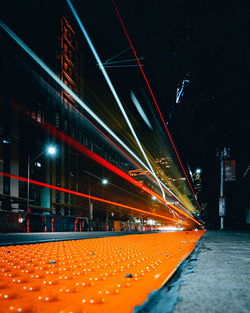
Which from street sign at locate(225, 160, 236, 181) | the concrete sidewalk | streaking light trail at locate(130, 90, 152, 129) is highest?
streaking light trail at locate(130, 90, 152, 129)

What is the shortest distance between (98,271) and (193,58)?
6.44 m

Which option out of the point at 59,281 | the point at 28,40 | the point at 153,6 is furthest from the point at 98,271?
the point at 28,40

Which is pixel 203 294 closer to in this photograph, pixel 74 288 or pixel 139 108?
pixel 74 288

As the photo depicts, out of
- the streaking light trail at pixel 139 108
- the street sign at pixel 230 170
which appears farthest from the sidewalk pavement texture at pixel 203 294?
the street sign at pixel 230 170

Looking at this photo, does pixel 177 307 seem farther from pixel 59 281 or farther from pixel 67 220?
pixel 67 220

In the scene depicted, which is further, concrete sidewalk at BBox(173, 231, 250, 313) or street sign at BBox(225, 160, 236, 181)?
street sign at BBox(225, 160, 236, 181)

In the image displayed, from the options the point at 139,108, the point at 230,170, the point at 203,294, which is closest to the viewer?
the point at 203,294

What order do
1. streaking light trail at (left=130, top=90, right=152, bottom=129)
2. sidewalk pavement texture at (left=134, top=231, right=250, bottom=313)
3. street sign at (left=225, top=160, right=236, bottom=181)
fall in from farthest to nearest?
street sign at (left=225, top=160, right=236, bottom=181)
streaking light trail at (left=130, top=90, right=152, bottom=129)
sidewalk pavement texture at (left=134, top=231, right=250, bottom=313)

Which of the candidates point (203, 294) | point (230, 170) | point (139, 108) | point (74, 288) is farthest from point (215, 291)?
point (139, 108)

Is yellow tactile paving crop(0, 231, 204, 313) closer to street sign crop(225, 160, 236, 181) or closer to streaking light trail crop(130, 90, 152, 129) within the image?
streaking light trail crop(130, 90, 152, 129)

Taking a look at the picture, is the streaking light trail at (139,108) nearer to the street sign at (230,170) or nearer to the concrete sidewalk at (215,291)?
the street sign at (230,170)

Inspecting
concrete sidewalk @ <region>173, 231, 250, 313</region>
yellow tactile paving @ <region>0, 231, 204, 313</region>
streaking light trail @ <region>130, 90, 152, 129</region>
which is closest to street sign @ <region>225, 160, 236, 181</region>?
streaking light trail @ <region>130, 90, 152, 129</region>

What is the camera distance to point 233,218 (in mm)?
23844

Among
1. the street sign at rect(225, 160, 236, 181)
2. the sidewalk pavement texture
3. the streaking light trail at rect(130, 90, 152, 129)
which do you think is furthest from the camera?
the street sign at rect(225, 160, 236, 181)
